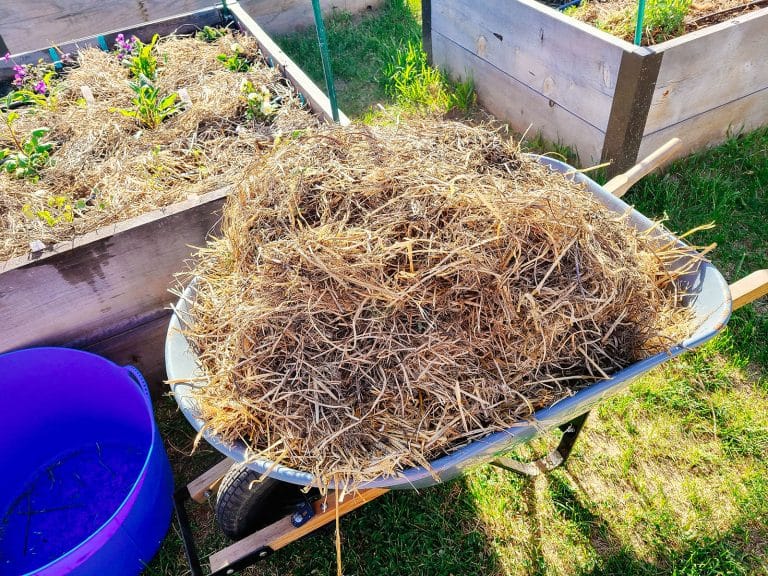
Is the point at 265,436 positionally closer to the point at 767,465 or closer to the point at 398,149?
the point at 398,149

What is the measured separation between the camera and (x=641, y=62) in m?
2.61

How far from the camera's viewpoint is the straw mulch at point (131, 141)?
2311 mm

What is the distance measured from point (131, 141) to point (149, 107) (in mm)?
221

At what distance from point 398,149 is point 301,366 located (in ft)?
2.42

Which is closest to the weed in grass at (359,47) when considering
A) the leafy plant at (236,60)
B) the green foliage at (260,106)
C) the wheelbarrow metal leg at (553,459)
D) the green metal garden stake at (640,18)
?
the leafy plant at (236,60)

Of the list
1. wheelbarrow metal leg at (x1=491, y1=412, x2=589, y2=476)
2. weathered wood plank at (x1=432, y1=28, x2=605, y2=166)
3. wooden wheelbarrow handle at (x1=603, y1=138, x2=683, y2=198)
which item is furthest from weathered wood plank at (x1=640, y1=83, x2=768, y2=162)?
wheelbarrow metal leg at (x1=491, y1=412, x2=589, y2=476)

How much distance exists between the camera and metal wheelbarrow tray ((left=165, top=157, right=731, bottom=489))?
1.21 m

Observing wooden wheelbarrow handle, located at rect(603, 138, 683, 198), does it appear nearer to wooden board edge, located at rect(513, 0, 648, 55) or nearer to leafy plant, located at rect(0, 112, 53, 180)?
wooden board edge, located at rect(513, 0, 648, 55)

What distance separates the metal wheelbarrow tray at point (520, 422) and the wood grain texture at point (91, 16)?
3990mm

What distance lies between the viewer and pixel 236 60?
3398mm

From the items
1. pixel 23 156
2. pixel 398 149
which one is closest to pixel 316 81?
pixel 23 156

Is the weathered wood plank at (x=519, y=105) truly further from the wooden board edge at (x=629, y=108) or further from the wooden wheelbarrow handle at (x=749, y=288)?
the wooden wheelbarrow handle at (x=749, y=288)

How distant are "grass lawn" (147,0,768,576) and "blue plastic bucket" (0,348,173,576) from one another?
0.19 metres

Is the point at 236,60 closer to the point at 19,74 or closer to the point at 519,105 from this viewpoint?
the point at 19,74
